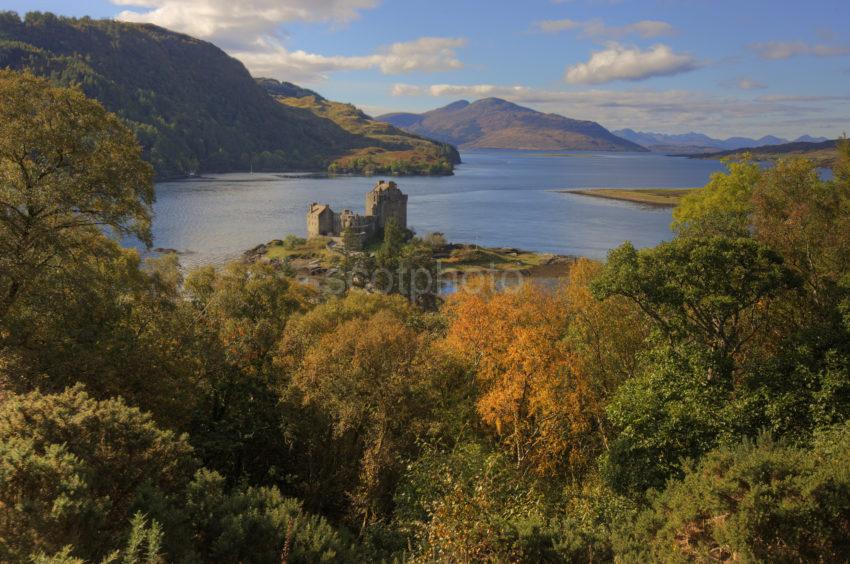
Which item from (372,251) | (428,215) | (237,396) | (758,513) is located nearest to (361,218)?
(372,251)

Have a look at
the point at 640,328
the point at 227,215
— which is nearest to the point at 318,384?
the point at 640,328

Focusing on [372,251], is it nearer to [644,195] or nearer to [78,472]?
[78,472]

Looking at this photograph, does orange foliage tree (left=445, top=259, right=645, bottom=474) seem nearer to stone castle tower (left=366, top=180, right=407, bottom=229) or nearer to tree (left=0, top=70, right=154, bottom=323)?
tree (left=0, top=70, right=154, bottom=323)

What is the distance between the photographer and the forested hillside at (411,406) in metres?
9.04

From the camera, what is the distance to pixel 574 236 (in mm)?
95562

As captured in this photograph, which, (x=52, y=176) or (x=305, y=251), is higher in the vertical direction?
(x=52, y=176)

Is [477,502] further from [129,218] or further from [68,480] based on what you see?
[129,218]

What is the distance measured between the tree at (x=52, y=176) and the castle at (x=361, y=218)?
65556 millimetres

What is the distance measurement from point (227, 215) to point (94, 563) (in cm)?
10784

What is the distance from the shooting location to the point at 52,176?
12570mm

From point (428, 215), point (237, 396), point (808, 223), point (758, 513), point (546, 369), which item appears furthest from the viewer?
point (428, 215)

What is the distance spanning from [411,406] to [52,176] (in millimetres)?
9703

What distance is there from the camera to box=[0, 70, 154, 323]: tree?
11.9 metres

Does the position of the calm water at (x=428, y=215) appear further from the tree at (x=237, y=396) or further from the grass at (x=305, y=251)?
the tree at (x=237, y=396)
